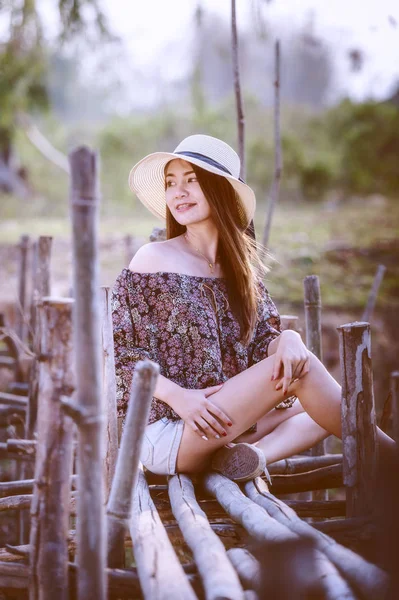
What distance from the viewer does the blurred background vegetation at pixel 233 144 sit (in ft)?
22.6

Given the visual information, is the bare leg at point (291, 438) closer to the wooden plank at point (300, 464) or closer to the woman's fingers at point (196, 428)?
the wooden plank at point (300, 464)

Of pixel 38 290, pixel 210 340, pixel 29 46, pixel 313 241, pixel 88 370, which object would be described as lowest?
pixel 88 370

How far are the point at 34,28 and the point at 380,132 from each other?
25.3ft

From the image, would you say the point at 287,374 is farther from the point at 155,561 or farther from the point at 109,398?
the point at 155,561

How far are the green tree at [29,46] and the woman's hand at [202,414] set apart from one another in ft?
13.7

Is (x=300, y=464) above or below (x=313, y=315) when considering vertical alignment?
below

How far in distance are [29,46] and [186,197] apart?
5265 millimetres

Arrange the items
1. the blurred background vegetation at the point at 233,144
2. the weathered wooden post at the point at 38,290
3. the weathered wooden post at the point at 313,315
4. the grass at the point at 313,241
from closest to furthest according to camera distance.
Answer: the weathered wooden post at the point at 313,315
the weathered wooden post at the point at 38,290
the blurred background vegetation at the point at 233,144
the grass at the point at 313,241

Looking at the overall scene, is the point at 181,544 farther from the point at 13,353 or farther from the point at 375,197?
the point at 375,197

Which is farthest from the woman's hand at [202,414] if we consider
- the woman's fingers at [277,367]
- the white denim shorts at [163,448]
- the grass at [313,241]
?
the grass at [313,241]

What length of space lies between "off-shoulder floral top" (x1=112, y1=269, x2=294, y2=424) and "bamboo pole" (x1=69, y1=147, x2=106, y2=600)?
41.1 inches

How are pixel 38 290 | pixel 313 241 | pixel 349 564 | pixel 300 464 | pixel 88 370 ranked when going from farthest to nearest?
pixel 313 241 → pixel 38 290 → pixel 300 464 → pixel 349 564 → pixel 88 370

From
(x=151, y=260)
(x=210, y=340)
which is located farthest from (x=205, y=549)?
(x=151, y=260)

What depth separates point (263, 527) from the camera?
1.78m
